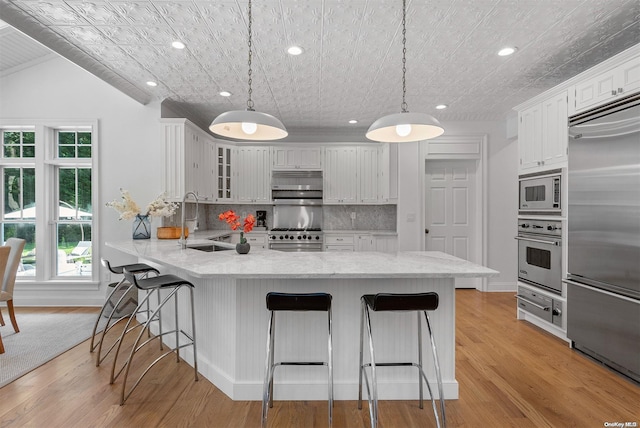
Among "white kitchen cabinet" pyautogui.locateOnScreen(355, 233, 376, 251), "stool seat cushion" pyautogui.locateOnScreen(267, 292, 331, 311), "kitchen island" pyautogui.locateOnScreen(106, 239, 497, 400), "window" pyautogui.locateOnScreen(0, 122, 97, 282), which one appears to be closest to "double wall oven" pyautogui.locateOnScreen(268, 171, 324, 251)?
"white kitchen cabinet" pyautogui.locateOnScreen(355, 233, 376, 251)

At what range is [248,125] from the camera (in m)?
2.38

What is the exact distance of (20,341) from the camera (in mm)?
3363

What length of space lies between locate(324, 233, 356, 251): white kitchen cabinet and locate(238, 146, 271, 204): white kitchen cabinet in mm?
1262

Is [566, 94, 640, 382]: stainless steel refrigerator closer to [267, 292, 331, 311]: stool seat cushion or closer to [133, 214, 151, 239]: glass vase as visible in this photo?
[267, 292, 331, 311]: stool seat cushion

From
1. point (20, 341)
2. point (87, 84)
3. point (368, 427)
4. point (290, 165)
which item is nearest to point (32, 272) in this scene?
point (20, 341)

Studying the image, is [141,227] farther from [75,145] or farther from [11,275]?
[75,145]

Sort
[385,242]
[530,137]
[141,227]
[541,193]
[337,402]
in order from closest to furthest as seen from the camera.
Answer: [337,402]
[541,193]
[530,137]
[141,227]
[385,242]

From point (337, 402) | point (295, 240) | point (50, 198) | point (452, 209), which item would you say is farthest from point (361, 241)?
point (50, 198)

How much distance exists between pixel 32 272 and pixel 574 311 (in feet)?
21.4

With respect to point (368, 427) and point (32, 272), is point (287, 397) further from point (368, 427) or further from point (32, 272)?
point (32, 272)

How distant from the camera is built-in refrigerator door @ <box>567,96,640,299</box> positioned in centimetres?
255

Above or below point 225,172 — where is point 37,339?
below

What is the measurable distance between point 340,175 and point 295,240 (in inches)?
54.1

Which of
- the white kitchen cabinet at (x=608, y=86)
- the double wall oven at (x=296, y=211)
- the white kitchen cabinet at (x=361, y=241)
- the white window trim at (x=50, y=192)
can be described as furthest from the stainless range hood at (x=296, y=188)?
the white kitchen cabinet at (x=608, y=86)
